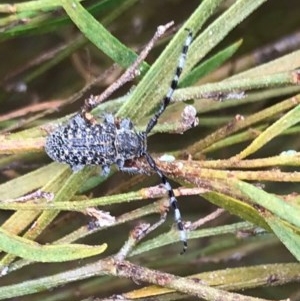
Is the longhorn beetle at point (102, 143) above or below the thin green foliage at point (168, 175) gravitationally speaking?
above

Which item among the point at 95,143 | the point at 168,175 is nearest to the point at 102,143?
the point at 95,143

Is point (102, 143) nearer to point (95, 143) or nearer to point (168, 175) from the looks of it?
point (95, 143)

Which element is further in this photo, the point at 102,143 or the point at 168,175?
the point at 102,143

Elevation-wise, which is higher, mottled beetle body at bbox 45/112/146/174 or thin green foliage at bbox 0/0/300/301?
mottled beetle body at bbox 45/112/146/174

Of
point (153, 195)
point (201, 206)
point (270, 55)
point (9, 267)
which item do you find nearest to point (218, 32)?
point (153, 195)

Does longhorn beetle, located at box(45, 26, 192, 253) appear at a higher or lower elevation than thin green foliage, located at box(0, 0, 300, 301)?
higher

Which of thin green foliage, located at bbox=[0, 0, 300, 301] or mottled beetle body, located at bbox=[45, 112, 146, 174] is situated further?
mottled beetle body, located at bbox=[45, 112, 146, 174]

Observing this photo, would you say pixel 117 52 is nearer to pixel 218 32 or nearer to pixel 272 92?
pixel 218 32
